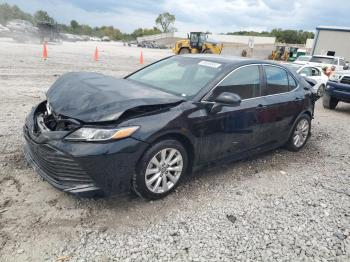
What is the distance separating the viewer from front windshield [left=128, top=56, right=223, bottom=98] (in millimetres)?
4070

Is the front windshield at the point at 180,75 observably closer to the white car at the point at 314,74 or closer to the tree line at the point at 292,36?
the white car at the point at 314,74

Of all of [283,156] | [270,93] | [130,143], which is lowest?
[283,156]

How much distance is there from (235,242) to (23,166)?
2766mm

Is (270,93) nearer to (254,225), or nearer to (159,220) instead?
(254,225)

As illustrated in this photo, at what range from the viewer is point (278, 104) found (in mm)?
4832

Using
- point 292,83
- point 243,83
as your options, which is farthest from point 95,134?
point 292,83

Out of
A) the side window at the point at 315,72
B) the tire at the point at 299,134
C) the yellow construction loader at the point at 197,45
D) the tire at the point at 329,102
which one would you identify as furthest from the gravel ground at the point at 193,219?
the yellow construction loader at the point at 197,45

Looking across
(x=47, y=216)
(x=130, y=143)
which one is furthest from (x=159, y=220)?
(x=47, y=216)

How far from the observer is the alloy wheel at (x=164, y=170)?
346cm

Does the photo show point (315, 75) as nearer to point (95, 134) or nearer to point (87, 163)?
point (95, 134)

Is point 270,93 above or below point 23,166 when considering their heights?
above

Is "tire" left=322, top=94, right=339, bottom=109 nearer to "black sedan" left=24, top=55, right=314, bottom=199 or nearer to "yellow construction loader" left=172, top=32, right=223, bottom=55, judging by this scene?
"black sedan" left=24, top=55, right=314, bottom=199

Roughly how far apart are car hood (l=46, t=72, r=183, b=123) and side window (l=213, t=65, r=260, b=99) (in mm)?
696

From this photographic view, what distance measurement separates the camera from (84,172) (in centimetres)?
306
